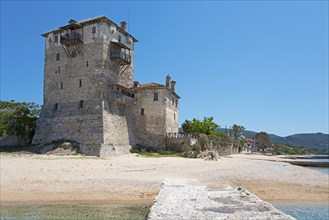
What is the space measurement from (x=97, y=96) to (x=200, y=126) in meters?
17.6

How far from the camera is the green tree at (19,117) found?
115 ft

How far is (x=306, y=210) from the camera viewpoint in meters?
11.9

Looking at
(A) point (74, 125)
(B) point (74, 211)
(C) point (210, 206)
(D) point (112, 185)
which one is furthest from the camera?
(A) point (74, 125)

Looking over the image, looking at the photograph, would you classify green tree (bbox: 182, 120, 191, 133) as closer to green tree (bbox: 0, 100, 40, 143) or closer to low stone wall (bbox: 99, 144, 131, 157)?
low stone wall (bbox: 99, 144, 131, 157)

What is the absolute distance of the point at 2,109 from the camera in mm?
37656

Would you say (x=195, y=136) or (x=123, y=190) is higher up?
(x=195, y=136)

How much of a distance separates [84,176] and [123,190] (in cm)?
383

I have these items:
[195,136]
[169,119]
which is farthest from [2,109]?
[195,136]

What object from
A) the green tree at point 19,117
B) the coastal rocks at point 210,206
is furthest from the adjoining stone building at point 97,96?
the coastal rocks at point 210,206

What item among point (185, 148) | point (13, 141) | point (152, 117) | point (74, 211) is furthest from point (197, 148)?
point (13, 141)

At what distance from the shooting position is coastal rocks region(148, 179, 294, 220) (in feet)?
17.5

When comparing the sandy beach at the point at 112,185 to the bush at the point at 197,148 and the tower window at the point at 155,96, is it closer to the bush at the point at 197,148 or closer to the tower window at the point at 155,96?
the bush at the point at 197,148

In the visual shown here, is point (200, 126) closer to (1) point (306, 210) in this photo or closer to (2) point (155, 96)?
(2) point (155, 96)

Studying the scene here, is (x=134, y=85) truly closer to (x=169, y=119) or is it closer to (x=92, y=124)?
(x=169, y=119)
